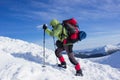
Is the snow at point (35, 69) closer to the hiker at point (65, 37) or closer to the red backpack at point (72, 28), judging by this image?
the hiker at point (65, 37)

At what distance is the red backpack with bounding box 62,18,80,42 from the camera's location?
12844mm

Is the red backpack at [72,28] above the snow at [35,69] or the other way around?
above

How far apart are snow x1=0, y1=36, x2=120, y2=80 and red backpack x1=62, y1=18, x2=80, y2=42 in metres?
1.92

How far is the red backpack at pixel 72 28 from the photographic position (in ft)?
42.1

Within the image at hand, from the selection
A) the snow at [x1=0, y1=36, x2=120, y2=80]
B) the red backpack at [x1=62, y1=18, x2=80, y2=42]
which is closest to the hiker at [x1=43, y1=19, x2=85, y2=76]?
the red backpack at [x1=62, y1=18, x2=80, y2=42]

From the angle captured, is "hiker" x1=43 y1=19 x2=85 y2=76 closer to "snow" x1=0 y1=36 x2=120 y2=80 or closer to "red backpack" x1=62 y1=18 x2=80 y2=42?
"red backpack" x1=62 y1=18 x2=80 y2=42

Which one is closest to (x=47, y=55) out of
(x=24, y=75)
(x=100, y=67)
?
(x=100, y=67)

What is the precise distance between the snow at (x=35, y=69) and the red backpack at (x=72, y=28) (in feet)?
6.28

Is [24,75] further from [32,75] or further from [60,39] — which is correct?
[60,39]

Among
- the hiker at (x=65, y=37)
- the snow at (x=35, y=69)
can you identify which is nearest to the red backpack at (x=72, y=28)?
the hiker at (x=65, y=37)

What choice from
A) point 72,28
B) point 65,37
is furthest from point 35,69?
point 72,28

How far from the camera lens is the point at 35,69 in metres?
11.5

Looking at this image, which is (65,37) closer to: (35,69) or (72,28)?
(72,28)

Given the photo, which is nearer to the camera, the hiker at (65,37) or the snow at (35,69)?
the snow at (35,69)
